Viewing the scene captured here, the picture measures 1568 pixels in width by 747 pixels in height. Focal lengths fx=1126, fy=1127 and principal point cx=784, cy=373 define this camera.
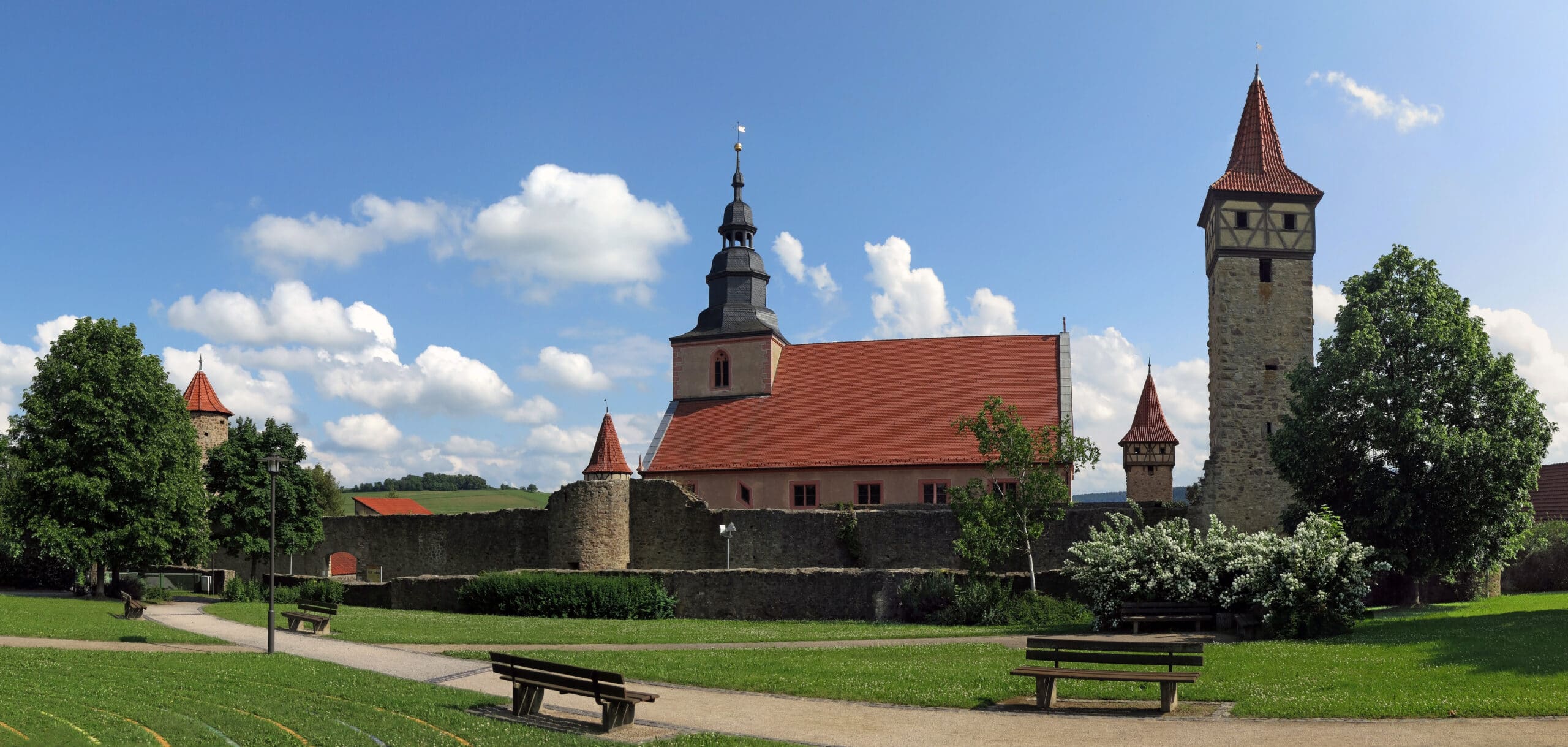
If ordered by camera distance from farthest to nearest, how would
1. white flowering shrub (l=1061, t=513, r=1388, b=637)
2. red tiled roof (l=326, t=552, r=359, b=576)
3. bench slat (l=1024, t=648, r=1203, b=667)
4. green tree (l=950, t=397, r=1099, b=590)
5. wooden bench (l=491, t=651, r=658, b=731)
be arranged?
red tiled roof (l=326, t=552, r=359, b=576) → green tree (l=950, t=397, r=1099, b=590) → white flowering shrub (l=1061, t=513, r=1388, b=637) → bench slat (l=1024, t=648, r=1203, b=667) → wooden bench (l=491, t=651, r=658, b=731)

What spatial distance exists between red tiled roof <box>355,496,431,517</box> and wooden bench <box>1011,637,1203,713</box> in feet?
226

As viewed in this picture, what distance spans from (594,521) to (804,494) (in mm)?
9070

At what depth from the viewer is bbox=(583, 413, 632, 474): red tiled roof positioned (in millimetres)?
34812

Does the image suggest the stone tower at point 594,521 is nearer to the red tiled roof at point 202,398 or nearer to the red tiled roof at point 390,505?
the red tiled roof at point 202,398

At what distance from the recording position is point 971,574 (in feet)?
88.0

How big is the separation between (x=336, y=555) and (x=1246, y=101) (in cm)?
3563

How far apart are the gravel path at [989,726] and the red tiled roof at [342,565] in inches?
1165

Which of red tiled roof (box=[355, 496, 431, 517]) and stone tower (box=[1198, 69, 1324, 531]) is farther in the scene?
red tiled roof (box=[355, 496, 431, 517])

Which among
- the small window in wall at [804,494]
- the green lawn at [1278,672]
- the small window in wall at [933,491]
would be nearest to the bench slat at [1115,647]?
the green lawn at [1278,672]

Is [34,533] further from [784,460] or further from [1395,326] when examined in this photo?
[1395,326]

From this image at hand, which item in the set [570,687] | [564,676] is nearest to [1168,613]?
[564,676]

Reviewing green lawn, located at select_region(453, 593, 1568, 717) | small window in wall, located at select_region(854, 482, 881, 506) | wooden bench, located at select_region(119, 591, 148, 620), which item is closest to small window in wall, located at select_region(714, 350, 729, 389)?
small window in wall, located at select_region(854, 482, 881, 506)

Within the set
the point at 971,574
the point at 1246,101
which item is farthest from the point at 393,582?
the point at 1246,101

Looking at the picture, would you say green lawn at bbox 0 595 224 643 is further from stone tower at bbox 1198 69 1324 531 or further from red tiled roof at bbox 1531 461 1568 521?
red tiled roof at bbox 1531 461 1568 521
